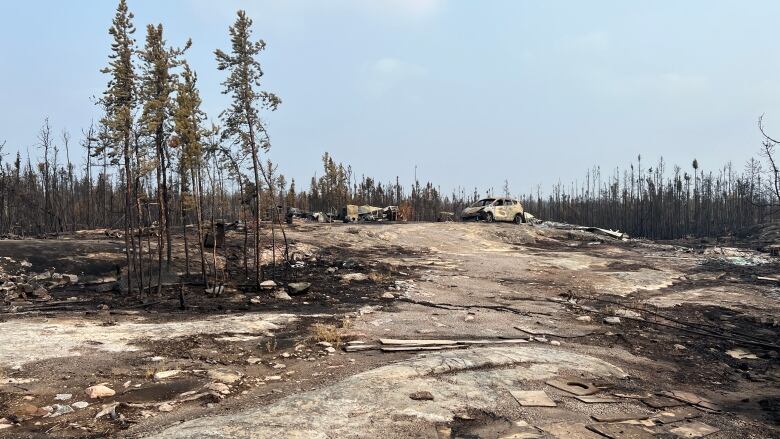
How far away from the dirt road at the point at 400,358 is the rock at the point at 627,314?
0.09 metres

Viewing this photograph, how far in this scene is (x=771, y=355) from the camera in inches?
347

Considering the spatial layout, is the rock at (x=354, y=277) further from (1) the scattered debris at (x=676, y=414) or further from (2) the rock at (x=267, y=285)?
(1) the scattered debris at (x=676, y=414)

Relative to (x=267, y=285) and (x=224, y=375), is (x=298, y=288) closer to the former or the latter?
(x=267, y=285)

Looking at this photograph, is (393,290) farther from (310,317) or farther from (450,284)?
(310,317)

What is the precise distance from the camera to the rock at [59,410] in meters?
4.94

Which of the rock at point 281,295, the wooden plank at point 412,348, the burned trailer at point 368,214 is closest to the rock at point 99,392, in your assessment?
the wooden plank at point 412,348

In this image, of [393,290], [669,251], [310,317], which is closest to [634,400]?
[310,317]

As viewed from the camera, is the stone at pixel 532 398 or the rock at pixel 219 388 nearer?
the stone at pixel 532 398

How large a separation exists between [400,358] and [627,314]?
7.24 meters

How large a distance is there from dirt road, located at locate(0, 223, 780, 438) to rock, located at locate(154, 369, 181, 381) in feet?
0.14

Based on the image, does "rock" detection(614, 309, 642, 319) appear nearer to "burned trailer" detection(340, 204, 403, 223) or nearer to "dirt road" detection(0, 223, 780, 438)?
"dirt road" detection(0, 223, 780, 438)

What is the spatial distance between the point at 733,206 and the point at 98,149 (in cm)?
5879

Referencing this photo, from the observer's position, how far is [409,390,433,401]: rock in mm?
5523

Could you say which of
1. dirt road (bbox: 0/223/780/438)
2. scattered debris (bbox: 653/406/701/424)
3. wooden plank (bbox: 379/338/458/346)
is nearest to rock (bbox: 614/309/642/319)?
dirt road (bbox: 0/223/780/438)
